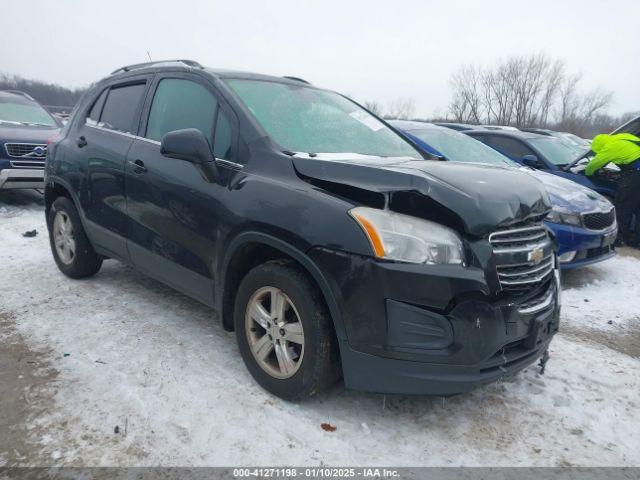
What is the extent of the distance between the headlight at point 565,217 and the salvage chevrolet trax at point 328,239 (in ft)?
7.63

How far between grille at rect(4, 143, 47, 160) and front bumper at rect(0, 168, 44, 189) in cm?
26

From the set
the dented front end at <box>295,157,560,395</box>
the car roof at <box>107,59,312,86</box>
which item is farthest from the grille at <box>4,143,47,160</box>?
the dented front end at <box>295,157,560,395</box>

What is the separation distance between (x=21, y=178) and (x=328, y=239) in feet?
24.8

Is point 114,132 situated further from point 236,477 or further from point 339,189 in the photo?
point 236,477

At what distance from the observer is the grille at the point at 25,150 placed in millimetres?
7944

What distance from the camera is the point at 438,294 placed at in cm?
225

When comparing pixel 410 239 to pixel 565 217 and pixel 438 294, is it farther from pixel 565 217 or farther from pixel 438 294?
pixel 565 217

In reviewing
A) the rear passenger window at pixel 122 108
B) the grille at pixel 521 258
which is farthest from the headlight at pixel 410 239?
the rear passenger window at pixel 122 108

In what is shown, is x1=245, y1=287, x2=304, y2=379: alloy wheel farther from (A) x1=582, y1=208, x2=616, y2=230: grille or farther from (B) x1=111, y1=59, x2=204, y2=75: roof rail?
(A) x1=582, y1=208, x2=616, y2=230: grille

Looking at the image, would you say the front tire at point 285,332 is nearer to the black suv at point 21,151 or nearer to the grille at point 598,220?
the grille at point 598,220

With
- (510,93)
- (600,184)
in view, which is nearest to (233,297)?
(600,184)

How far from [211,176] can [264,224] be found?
574 millimetres

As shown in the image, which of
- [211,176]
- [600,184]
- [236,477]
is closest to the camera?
[236,477]

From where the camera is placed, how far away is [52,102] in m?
26.6
